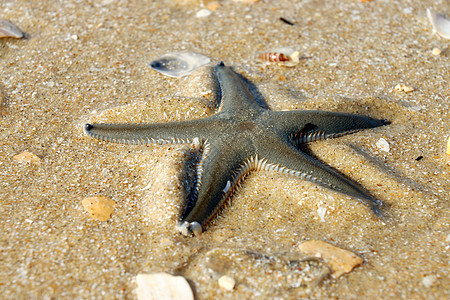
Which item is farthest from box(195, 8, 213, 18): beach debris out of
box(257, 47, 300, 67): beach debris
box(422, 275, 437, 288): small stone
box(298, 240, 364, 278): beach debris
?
box(422, 275, 437, 288): small stone

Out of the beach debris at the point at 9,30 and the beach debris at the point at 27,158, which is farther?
the beach debris at the point at 9,30

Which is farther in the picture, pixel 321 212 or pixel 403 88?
pixel 403 88

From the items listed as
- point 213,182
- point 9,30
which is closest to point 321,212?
point 213,182

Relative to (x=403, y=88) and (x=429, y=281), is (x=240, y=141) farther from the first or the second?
(x=403, y=88)

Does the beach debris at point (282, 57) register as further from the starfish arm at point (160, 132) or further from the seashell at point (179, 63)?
the starfish arm at point (160, 132)

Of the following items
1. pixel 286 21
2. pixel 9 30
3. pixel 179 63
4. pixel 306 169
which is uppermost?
pixel 9 30

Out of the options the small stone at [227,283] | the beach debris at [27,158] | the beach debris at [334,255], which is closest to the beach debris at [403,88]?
the beach debris at [334,255]
